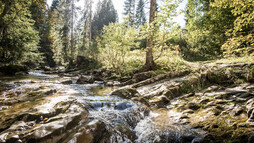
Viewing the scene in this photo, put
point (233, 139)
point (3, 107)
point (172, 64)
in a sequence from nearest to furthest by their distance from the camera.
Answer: point (233, 139) → point (3, 107) → point (172, 64)

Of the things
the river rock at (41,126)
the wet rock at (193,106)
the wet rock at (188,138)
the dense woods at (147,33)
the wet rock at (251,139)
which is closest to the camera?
the river rock at (41,126)

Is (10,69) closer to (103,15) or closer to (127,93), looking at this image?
(127,93)

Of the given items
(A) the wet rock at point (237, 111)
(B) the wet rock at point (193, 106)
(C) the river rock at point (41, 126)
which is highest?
(C) the river rock at point (41, 126)

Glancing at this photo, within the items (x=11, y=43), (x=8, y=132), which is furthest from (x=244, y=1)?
(x=11, y=43)

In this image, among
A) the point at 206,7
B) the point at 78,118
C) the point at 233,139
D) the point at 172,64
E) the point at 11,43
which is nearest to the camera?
the point at 233,139

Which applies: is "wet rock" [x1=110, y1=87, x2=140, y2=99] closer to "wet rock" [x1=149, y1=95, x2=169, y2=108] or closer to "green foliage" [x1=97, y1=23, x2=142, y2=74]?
"wet rock" [x1=149, y1=95, x2=169, y2=108]

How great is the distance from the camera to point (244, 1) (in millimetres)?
3344

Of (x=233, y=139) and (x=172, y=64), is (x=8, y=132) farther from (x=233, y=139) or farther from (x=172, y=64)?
(x=172, y=64)

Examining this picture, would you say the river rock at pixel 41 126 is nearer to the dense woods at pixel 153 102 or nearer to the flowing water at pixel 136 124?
the dense woods at pixel 153 102

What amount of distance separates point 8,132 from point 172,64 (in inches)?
351

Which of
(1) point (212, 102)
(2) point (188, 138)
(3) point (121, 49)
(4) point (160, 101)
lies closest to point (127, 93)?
(4) point (160, 101)

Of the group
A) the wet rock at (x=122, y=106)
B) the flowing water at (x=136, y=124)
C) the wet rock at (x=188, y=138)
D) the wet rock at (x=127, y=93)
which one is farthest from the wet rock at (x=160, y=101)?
the wet rock at (x=188, y=138)

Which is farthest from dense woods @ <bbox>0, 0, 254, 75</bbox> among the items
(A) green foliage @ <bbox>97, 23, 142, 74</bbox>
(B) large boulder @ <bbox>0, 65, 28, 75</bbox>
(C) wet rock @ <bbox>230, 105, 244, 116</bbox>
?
(C) wet rock @ <bbox>230, 105, 244, 116</bbox>

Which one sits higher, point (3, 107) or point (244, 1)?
point (244, 1)
